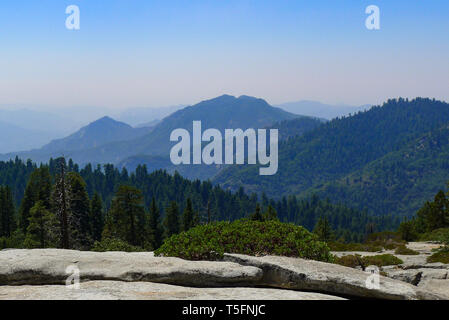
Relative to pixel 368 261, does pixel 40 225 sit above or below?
below

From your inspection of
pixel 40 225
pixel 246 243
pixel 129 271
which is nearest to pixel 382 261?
pixel 246 243

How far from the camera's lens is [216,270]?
1287 cm

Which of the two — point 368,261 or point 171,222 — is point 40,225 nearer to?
point 171,222

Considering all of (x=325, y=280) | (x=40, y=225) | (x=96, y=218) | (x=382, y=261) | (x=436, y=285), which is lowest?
(x=96, y=218)

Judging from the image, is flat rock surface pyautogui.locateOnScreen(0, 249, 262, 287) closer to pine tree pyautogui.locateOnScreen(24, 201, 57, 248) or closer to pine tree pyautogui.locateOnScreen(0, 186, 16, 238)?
pine tree pyautogui.locateOnScreen(24, 201, 57, 248)

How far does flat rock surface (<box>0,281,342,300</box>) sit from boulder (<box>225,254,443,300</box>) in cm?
136

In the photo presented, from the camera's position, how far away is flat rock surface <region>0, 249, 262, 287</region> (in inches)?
501

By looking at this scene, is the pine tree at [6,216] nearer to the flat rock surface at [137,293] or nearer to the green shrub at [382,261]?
the green shrub at [382,261]

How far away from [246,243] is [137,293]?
5.65 m

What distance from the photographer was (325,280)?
12.8 meters

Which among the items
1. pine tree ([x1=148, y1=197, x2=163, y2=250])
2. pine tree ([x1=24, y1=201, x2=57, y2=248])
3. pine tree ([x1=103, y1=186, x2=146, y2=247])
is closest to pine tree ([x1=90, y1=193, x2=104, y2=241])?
pine tree ([x1=148, y1=197, x2=163, y2=250])

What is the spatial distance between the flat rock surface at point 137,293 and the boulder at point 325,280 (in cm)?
136
